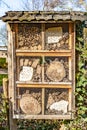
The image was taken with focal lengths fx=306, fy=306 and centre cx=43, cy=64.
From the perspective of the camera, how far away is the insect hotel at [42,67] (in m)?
4.76

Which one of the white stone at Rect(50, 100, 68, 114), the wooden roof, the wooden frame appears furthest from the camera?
the white stone at Rect(50, 100, 68, 114)

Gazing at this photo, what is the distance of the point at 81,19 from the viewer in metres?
4.57

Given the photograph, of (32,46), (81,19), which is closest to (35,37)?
(32,46)

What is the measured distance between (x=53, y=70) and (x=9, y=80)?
28.2 inches

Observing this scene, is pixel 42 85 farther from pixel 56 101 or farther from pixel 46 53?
pixel 46 53

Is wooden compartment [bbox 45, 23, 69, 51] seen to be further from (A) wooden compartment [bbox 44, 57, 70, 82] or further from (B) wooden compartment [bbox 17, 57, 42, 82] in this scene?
(B) wooden compartment [bbox 17, 57, 42, 82]

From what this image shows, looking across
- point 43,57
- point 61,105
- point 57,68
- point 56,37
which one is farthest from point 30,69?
point 61,105

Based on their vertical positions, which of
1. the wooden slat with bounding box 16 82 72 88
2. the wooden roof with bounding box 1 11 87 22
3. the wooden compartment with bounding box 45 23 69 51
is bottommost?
the wooden slat with bounding box 16 82 72 88

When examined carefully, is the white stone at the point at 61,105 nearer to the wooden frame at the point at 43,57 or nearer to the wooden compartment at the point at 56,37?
the wooden frame at the point at 43,57

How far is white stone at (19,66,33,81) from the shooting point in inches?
189

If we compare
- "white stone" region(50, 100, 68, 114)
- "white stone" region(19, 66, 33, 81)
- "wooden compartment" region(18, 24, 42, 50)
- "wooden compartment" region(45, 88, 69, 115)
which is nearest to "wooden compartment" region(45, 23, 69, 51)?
"wooden compartment" region(18, 24, 42, 50)

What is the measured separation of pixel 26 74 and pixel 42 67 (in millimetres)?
278

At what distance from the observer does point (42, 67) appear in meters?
4.80

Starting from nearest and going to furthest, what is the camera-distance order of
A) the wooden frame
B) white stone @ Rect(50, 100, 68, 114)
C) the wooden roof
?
the wooden roof, the wooden frame, white stone @ Rect(50, 100, 68, 114)
